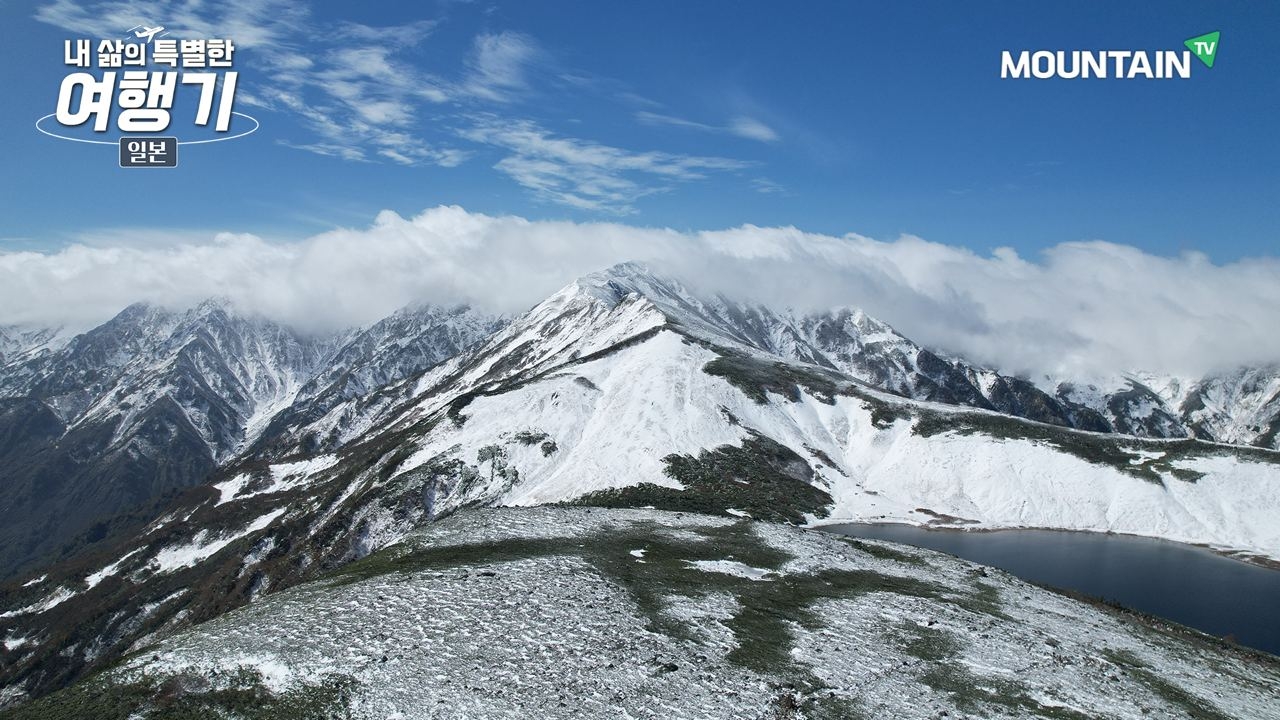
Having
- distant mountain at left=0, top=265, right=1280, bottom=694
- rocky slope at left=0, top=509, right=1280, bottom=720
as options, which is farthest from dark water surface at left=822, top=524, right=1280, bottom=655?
rocky slope at left=0, top=509, right=1280, bottom=720

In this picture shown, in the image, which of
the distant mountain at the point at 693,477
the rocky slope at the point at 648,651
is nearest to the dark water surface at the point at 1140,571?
the distant mountain at the point at 693,477

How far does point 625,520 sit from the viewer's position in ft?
187

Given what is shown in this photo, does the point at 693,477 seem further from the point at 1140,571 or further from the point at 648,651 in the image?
the point at 648,651

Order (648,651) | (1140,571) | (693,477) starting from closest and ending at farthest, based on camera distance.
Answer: (648,651)
(1140,571)
(693,477)

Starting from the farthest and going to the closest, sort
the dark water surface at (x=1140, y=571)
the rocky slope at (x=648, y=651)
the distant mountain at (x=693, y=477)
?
the distant mountain at (x=693, y=477)
the dark water surface at (x=1140, y=571)
the rocky slope at (x=648, y=651)

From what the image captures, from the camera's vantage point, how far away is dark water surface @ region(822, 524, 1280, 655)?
59.9m

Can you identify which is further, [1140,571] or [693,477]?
[693,477]

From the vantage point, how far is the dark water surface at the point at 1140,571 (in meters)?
59.9

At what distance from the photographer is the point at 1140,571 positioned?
7631 centimetres

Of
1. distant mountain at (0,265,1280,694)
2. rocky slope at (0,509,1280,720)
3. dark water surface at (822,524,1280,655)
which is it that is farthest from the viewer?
distant mountain at (0,265,1280,694)

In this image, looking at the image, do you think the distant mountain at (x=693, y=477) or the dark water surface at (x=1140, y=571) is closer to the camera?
the dark water surface at (x=1140, y=571)

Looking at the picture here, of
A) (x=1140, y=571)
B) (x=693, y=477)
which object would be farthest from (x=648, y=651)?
(x=1140, y=571)

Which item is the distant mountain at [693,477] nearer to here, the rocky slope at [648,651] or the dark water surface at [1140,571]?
the dark water surface at [1140,571]

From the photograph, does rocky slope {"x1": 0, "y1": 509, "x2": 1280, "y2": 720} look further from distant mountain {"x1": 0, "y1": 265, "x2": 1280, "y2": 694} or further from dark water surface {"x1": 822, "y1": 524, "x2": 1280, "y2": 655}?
distant mountain {"x1": 0, "y1": 265, "x2": 1280, "y2": 694}
